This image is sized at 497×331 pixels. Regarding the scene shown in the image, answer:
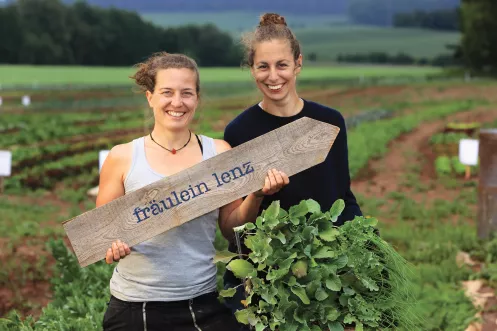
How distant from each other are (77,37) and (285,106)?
103 feet

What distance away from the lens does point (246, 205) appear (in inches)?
117

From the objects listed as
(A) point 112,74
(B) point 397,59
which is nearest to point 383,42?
(B) point 397,59

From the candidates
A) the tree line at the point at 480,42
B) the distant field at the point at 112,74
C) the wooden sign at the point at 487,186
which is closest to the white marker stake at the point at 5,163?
the wooden sign at the point at 487,186

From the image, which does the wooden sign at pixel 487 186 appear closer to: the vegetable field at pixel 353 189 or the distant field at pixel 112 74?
the vegetable field at pixel 353 189

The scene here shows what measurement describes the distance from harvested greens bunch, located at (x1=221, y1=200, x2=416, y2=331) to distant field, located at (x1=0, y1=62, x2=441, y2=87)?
24919 mm

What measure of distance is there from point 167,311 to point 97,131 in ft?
58.7

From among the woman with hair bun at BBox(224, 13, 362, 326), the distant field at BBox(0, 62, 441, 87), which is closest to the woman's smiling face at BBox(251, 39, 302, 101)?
the woman with hair bun at BBox(224, 13, 362, 326)

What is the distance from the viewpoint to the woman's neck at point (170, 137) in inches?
116

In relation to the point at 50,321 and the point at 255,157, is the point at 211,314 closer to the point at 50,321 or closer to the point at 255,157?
the point at 255,157

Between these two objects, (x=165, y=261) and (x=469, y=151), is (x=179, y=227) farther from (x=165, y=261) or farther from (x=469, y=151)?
(x=469, y=151)

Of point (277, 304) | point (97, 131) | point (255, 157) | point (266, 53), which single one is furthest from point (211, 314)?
point (97, 131)

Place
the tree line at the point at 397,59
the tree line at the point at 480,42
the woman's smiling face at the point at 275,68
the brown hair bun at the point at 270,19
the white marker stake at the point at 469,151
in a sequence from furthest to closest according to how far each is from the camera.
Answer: the tree line at the point at 480,42
the tree line at the point at 397,59
the white marker stake at the point at 469,151
the brown hair bun at the point at 270,19
the woman's smiling face at the point at 275,68

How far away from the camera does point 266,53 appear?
3.24 meters

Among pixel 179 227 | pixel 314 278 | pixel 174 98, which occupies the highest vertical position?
pixel 174 98
